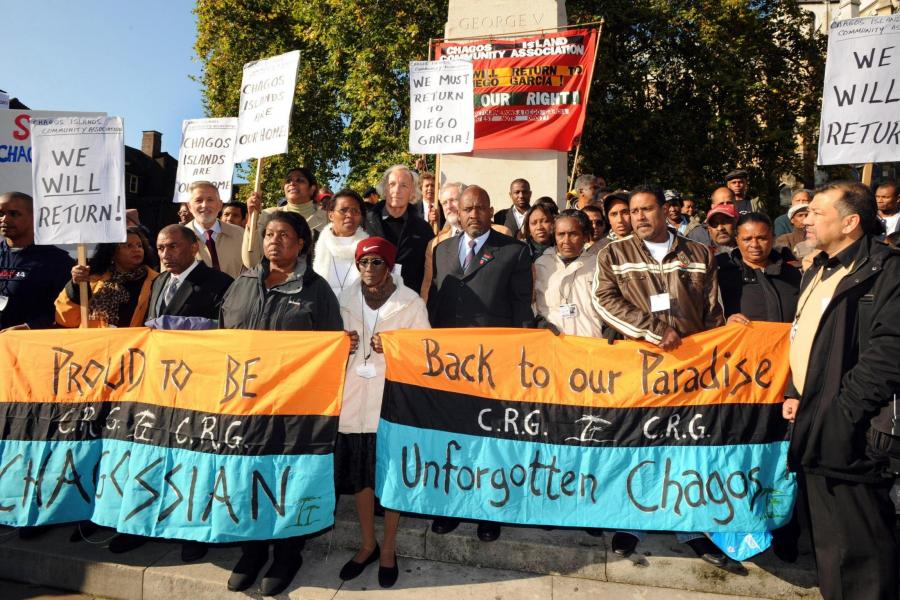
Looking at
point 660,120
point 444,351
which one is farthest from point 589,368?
point 660,120

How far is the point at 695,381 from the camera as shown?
3.68 metres

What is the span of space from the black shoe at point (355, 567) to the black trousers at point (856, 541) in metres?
2.56

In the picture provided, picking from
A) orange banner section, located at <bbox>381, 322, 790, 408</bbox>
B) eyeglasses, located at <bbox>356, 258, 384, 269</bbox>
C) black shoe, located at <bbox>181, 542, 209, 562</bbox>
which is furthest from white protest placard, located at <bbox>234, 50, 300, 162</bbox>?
black shoe, located at <bbox>181, 542, 209, 562</bbox>

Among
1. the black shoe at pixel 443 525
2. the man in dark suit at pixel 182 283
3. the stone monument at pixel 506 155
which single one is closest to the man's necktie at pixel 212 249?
the man in dark suit at pixel 182 283

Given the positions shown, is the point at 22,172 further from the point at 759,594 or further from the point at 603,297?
the point at 759,594

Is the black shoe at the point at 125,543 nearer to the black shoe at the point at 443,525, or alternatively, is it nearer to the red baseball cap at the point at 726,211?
the black shoe at the point at 443,525

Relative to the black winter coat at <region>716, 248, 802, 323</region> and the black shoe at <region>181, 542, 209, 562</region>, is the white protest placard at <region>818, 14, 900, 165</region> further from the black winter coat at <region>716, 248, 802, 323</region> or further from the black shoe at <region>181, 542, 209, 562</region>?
the black shoe at <region>181, 542, 209, 562</region>

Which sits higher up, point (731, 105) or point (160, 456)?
point (731, 105)

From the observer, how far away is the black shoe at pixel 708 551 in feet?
11.8

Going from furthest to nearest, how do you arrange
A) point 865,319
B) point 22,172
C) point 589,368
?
point 22,172 → point 589,368 → point 865,319

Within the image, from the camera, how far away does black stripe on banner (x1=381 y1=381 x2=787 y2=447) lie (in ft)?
12.0

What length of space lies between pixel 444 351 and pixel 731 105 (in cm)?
1615

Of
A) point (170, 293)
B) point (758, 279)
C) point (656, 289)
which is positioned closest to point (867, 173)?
point (758, 279)

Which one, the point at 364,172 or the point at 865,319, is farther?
the point at 364,172
